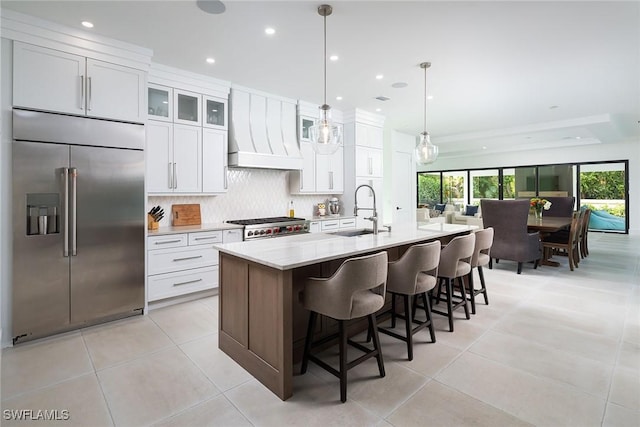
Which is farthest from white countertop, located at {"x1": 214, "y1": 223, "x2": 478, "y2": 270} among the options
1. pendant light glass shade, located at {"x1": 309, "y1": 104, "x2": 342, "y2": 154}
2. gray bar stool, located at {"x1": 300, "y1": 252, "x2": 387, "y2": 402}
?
pendant light glass shade, located at {"x1": 309, "y1": 104, "x2": 342, "y2": 154}

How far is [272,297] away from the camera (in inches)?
83.4

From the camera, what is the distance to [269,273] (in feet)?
7.04

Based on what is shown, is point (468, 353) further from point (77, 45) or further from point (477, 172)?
point (477, 172)

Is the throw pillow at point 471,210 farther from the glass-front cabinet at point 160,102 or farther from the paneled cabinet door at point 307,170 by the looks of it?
the glass-front cabinet at point 160,102

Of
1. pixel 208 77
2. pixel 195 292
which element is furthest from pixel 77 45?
pixel 195 292

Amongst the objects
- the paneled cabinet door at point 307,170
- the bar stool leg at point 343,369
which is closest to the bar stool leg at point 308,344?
the bar stool leg at point 343,369

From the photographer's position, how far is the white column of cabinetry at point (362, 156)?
5992mm

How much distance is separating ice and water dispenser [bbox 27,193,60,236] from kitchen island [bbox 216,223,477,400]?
1650 millimetres

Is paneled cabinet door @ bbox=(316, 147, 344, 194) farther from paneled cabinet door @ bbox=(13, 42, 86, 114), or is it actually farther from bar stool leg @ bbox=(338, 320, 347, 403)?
bar stool leg @ bbox=(338, 320, 347, 403)

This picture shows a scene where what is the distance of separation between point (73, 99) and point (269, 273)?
2599mm

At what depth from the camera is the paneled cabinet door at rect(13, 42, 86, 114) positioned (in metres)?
2.81

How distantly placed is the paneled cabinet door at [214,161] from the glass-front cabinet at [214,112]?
3.9 inches

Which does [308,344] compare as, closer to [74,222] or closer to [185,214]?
[74,222]

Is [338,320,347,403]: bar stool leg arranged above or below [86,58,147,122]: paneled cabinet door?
below
